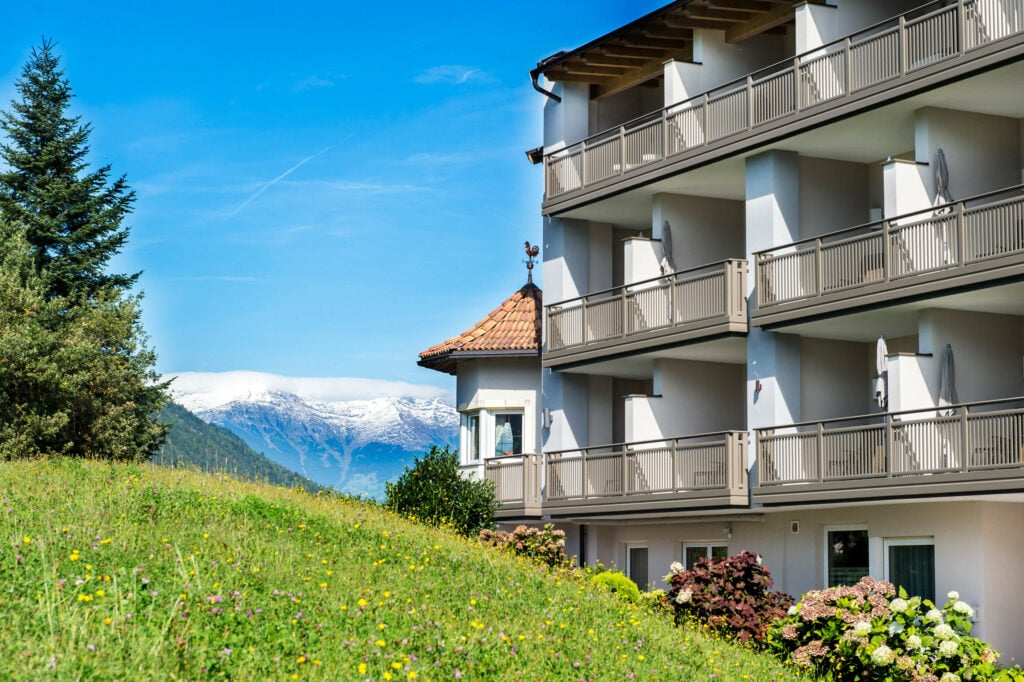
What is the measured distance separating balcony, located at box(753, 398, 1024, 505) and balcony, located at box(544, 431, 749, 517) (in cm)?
78

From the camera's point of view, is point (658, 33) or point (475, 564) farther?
point (658, 33)

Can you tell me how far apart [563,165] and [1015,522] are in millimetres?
14648

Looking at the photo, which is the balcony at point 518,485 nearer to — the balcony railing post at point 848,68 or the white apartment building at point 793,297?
the white apartment building at point 793,297

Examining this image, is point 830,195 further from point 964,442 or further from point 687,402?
→ point 964,442

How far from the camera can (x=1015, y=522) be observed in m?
26.2

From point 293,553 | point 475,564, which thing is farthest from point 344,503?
point 293,553

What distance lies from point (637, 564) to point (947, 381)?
10.6 metres

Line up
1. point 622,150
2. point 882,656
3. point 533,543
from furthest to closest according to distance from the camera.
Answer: point 622,150
point 533,543
point 882,656

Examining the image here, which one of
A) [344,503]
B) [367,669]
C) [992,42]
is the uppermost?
[992,42]

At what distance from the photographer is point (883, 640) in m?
22.0

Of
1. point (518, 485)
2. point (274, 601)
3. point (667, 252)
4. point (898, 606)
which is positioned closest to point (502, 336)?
→ point (518, 485)

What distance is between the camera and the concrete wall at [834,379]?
1192 inches

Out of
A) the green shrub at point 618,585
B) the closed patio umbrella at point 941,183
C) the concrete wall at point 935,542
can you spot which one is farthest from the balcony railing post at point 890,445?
the green shrub at point 618,585

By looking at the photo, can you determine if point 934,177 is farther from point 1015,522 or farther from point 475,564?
point 475,564
